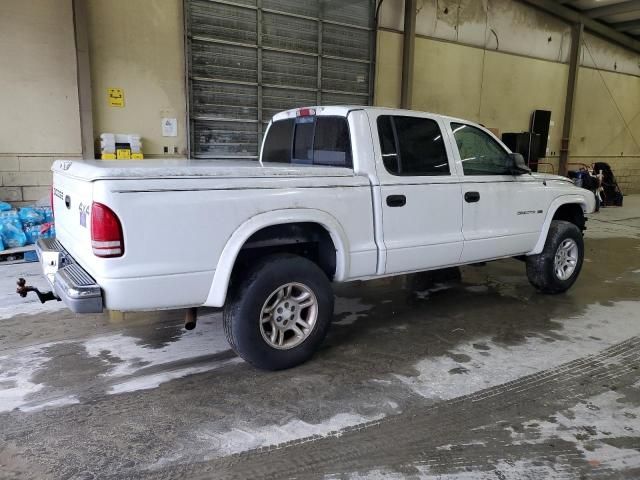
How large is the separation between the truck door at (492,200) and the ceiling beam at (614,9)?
13.6 m

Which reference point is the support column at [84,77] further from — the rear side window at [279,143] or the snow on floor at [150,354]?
the snow on floor at [150,354]

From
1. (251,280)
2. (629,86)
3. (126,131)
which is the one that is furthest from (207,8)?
(629,86)

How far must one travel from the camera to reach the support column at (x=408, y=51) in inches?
461

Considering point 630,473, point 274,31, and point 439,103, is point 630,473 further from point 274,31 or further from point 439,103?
point 439,103

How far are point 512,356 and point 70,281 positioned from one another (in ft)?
10.6

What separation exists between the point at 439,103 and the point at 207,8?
6565 mm

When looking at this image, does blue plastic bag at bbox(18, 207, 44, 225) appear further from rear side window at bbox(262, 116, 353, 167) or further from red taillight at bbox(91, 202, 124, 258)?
red taillight at bbox(91, 202, 124, 258)

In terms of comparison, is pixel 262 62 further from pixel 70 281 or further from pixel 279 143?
pixel 70 281

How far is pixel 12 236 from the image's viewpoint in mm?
6629

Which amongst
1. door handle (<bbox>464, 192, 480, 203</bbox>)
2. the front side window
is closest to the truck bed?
door handle (<bbox>464, 192, 480, 203</bbox>)

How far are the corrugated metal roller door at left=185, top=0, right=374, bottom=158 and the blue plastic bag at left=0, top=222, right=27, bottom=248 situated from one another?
3594 mm

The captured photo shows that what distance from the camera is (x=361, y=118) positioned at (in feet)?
12.6

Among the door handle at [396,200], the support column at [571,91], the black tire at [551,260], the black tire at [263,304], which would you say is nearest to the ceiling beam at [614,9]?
the support column at [571,91]

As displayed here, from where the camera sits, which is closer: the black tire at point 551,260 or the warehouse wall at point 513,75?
the black tire at point 551,260
